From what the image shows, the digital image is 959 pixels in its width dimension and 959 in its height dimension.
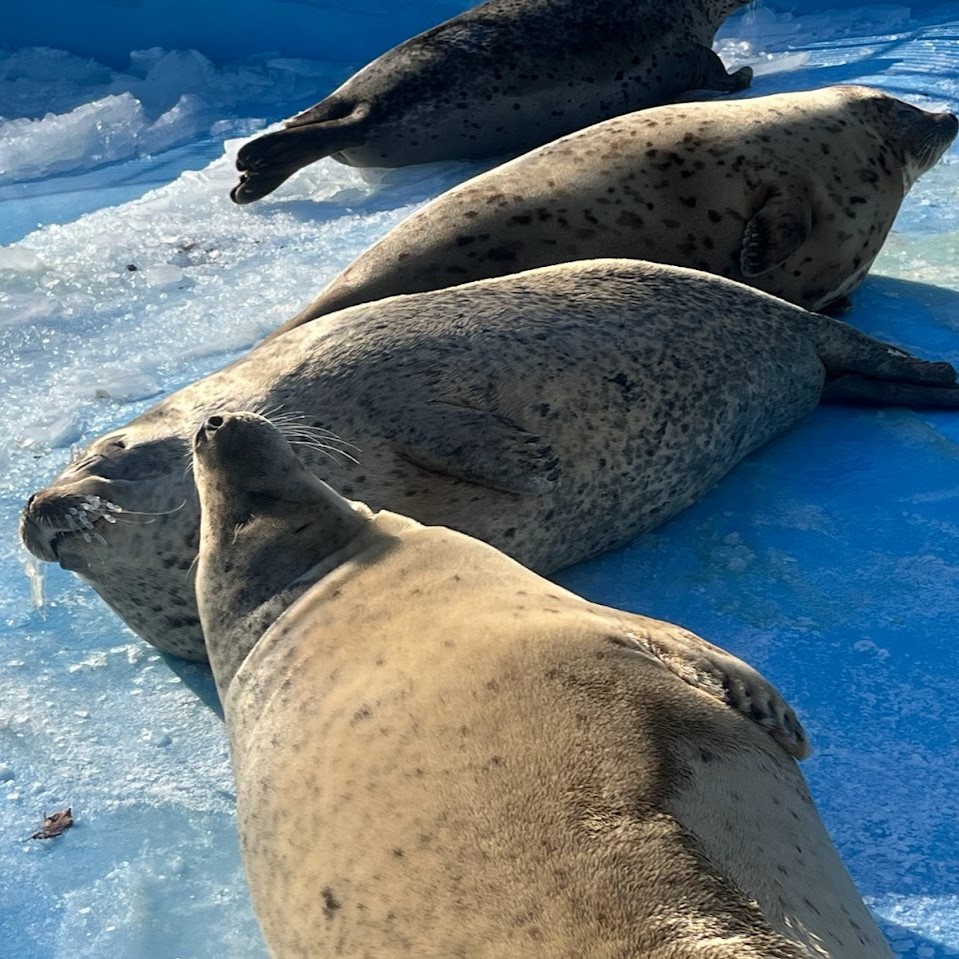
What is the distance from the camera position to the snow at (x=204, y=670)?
88.7 inches

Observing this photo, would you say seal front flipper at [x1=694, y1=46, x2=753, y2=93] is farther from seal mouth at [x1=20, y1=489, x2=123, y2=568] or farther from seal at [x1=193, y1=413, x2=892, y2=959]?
seal at [x1=193, y1=413, x2=892, y2=959]

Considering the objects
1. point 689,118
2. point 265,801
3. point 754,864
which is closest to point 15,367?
point 689,118

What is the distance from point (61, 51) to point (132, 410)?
5970mm

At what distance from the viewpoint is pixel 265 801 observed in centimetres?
191

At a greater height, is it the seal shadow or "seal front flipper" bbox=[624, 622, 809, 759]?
"seal front flipper" bbox=[624, 622, 809, 759]

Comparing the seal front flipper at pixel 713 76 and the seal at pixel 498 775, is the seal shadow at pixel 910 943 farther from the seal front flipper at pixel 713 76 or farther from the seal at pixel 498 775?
the seal front flipper at pixel 713 76

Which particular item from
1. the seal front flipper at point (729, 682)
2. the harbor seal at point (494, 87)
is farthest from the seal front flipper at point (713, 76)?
the seal front flipper at point (729, 682)

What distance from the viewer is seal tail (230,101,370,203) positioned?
18.9ft

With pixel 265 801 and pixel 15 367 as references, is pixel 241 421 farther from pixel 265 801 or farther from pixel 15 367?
pixel 15 367

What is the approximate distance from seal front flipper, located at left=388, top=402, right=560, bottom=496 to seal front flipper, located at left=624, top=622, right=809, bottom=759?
92cm

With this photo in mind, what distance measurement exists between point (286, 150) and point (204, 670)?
3.49 metres

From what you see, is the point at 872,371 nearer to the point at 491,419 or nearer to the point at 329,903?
the point at 491,419

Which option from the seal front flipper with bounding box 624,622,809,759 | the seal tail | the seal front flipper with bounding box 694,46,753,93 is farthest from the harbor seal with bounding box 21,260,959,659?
the seal front flipper with bounding box 694,46,753,93

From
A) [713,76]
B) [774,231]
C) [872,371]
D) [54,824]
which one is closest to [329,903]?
[54,824]
